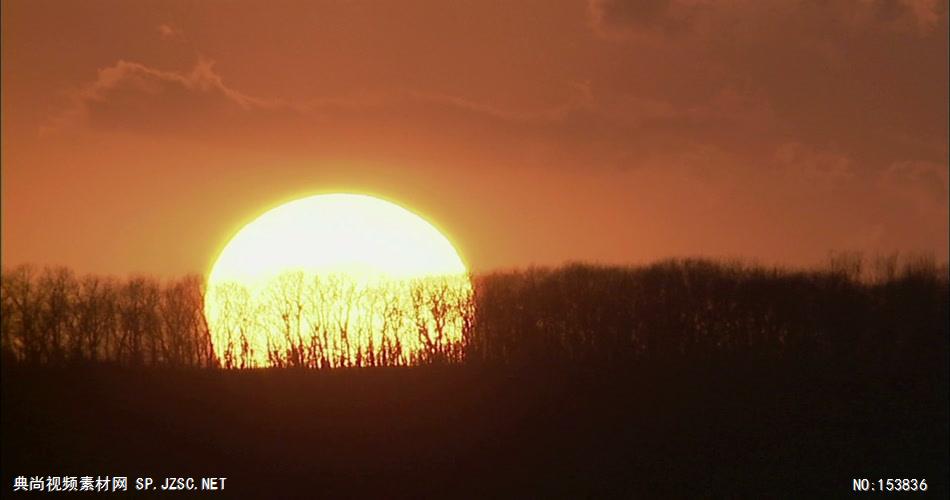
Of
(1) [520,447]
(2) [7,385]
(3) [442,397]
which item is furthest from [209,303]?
(1) [520,447]

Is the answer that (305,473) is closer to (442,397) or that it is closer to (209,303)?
(442,397)

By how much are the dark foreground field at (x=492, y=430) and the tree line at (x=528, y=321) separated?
7093mm

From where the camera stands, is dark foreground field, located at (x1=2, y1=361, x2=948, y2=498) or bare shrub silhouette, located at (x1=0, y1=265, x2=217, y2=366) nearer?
dark foreground field, located at (x1=2, y1=361, x2=948, y2=498)

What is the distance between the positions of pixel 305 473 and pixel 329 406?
10.7m

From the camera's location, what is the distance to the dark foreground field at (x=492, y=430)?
21.5m

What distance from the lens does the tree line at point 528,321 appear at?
158 feet

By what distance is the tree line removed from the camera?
48156 millimetres

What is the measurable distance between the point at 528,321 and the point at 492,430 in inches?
991

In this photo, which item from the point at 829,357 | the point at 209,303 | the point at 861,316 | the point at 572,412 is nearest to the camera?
the point at 572,412

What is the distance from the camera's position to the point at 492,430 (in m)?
28.9

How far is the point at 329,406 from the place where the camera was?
109 feet

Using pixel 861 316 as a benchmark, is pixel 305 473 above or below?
below

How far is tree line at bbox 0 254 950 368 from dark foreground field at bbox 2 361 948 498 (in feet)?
23.3

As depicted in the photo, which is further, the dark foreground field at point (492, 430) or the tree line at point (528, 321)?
the tree line at point (528, 321)
